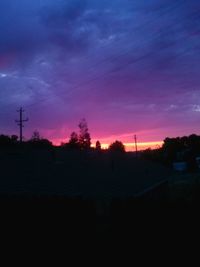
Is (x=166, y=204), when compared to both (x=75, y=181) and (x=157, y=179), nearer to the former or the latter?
(x=75, y=181)

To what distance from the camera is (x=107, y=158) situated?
98.7ft

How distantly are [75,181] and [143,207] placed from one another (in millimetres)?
10257

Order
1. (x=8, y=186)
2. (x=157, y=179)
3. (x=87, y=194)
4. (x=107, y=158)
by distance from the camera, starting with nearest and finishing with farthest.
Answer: (x=8, y=186)
(x=87, y=194)
(x=107, y=158)
(x=157, y=179)

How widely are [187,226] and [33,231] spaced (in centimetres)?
451

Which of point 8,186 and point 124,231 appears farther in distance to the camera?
point 8,186

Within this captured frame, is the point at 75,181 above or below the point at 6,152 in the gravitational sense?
below

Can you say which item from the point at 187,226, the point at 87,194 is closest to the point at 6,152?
the point at 87,194

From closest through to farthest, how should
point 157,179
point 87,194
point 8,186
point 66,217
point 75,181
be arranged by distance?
point 66,217, point 8,186, point 87,194, point 75,181, point 157,179

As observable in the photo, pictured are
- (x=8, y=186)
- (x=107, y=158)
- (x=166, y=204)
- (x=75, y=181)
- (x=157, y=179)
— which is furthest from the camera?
(x=157, y=179)

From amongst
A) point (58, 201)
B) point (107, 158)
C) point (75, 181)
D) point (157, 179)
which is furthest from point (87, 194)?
point (157, 179)

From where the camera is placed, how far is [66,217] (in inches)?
436

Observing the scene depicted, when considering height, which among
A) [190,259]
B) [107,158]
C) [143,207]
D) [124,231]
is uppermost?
[107,158]

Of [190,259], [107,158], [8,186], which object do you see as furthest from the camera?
[107,158]

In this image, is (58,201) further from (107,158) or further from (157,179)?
(157,179)
